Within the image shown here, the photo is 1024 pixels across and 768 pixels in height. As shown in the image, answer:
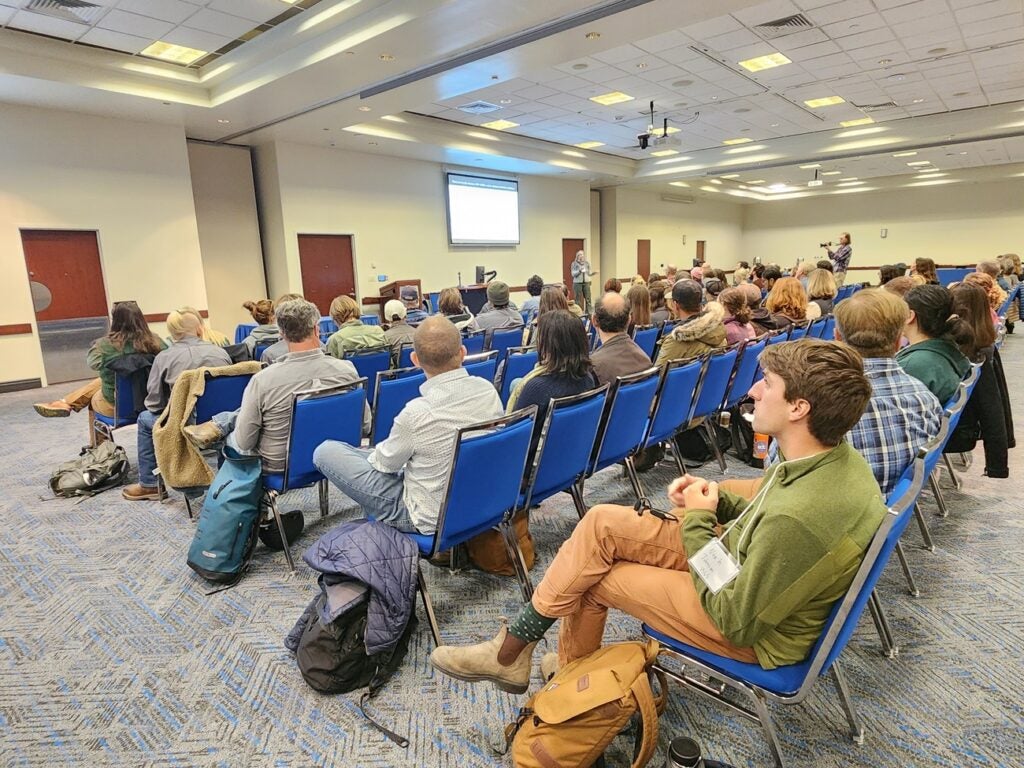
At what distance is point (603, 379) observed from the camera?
2.93 metres

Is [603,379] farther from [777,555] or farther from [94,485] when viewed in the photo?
[94,485]

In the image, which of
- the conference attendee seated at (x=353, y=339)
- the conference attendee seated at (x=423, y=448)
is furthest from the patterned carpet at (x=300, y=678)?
the conference attendee seated at (x=353, y=339)

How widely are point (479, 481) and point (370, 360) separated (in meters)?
2.38

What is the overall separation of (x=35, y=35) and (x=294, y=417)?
642cm

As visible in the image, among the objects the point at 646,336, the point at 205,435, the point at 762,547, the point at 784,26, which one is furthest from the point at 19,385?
the point at 784,26

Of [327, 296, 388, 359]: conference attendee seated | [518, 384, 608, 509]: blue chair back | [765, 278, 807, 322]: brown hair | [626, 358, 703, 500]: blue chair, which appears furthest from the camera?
[765, 278, 807, 322]: brown hair

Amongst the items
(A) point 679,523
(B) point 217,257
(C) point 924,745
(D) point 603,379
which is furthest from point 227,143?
(C) point 924,745

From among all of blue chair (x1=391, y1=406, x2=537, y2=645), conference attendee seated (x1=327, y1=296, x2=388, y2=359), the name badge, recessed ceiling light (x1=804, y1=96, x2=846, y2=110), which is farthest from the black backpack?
recessed ceiling light (x1=804, y1=96, x2=846, y2=110)

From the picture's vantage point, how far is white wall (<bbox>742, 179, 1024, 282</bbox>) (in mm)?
16656

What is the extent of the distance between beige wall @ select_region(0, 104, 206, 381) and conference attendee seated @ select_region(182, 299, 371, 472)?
20.9 ft

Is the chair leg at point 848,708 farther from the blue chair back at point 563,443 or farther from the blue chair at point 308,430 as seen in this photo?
the blue chair at point 308,430

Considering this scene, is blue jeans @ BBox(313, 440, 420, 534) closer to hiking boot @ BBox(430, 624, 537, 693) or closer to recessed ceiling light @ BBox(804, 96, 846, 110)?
hiking boot @ BBox(430, 624, 537, 693)

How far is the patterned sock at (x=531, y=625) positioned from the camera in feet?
5.22

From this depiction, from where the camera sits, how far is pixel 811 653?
1310 millimetres
